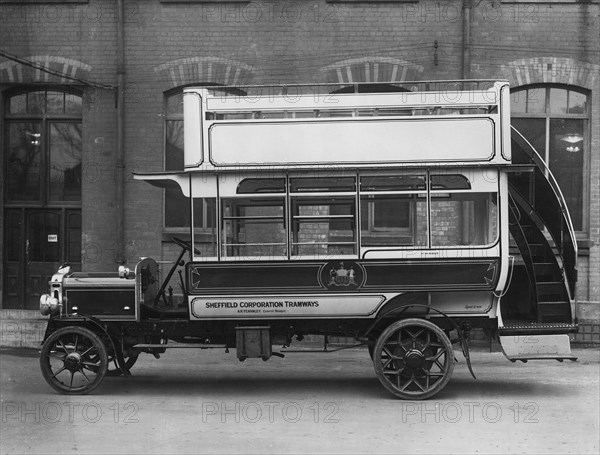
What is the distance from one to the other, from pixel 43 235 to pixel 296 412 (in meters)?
7.50

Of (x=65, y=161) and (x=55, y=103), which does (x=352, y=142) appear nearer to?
(x=65, y=161)

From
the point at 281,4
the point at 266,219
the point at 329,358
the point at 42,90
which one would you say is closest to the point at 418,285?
the point at 266,219

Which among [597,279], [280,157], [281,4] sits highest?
[281,4]

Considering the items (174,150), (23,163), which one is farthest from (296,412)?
(23,163)

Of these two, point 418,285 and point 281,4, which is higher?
point 281,4

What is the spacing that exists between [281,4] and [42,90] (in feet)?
14.7

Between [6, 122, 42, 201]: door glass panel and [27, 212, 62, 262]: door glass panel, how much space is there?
373 mm

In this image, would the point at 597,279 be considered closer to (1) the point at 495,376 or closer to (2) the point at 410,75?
(1) the point at 495,376

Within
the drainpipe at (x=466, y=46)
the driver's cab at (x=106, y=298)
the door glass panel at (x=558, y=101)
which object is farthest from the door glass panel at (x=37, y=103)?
the door glass panel at (x=558, y=101)

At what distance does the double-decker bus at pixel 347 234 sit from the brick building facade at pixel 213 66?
436cm

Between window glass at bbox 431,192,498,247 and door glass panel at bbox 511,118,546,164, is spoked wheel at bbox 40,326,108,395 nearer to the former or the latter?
window glass at bbox 431,192,498,247

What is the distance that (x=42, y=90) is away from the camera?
13859 millimetres

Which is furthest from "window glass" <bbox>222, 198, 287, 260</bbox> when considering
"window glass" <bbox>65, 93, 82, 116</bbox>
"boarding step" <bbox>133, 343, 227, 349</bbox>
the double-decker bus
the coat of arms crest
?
"window glass" <bbox>65, 93, 82, 116</bbox>

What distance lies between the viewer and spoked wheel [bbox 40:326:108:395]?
897 cm
